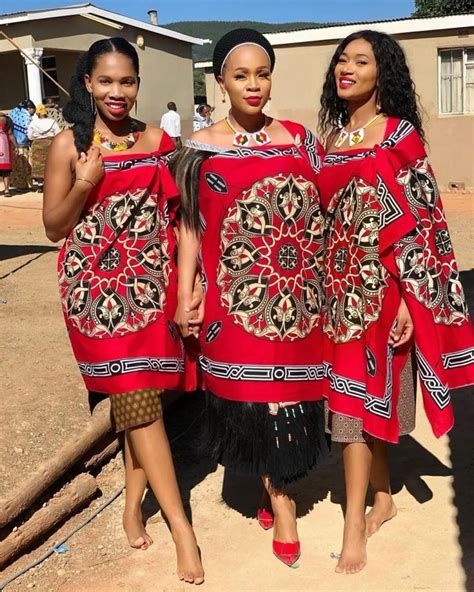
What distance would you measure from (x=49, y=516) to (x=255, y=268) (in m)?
Result: 1.48

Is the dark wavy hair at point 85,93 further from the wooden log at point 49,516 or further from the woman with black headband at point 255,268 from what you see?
the wooden log at point 49,516

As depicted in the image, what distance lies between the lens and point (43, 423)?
3.77 m

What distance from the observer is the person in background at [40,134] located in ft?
48.6

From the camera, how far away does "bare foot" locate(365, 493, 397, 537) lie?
3160mm

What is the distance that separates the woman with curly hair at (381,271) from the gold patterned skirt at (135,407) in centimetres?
64

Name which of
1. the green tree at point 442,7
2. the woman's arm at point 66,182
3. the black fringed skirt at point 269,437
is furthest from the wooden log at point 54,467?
the green tree at point 442,7

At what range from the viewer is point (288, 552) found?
118 inches

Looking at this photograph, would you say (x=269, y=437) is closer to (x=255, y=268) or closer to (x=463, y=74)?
(x=255, y=268)

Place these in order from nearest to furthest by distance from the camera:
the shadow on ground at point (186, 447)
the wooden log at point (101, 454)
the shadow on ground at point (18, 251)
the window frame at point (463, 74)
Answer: the shadow on ground at point (186, 447), the wooden log at point (101, 454), the shadow on ground at point (18, 251), the window frame at point (463, 74)

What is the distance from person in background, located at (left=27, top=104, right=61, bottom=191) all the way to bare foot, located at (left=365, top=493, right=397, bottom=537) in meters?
12.7

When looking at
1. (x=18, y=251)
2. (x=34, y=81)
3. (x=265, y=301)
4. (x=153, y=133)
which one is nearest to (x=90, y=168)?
(x=153, y=133)

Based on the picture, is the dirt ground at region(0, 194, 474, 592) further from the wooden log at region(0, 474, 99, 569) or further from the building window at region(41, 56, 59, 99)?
the building window at region(41, 56, 59, 99)

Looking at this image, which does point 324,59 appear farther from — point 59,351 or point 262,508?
point 262,508

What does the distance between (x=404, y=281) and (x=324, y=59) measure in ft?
40.9
